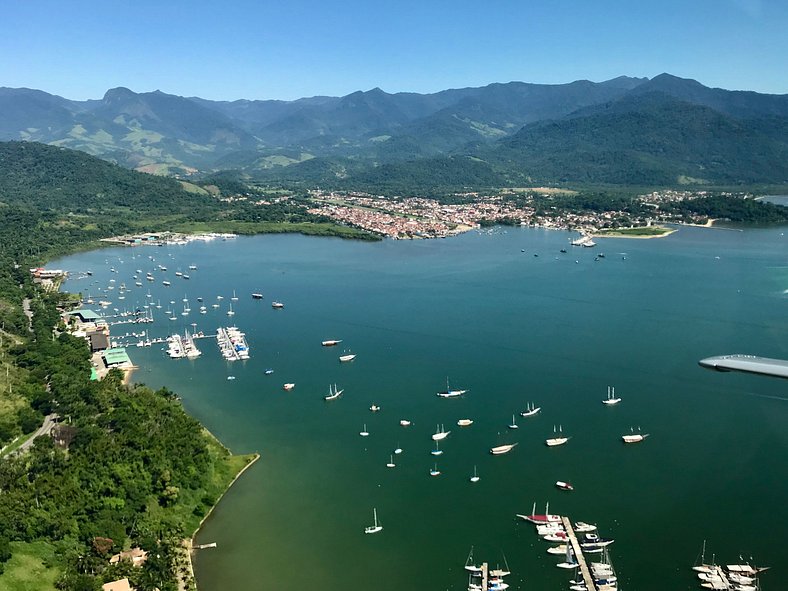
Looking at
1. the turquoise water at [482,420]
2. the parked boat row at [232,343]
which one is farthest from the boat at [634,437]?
the parked boat row at [232,343]

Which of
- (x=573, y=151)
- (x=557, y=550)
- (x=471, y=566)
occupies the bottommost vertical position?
(x=471, y=566)

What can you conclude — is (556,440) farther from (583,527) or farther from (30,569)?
(30,569)

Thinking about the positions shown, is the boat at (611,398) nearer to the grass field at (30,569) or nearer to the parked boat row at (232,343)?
the parked boat row at (232,343)

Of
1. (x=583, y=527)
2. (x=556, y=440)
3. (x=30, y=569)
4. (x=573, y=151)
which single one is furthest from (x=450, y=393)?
(x=573, y=151)

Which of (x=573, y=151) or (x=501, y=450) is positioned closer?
(x=501, y=450)

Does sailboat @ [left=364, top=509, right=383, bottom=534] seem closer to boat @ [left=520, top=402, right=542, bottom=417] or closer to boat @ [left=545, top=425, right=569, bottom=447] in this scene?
boat @ [left=545, top=425, right=569, bottom=447]

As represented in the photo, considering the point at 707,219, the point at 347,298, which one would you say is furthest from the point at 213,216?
the point at 707,219
